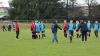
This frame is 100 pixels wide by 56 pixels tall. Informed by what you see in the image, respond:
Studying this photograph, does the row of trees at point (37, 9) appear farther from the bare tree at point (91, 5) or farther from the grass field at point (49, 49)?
the grass field at point (49, 49)

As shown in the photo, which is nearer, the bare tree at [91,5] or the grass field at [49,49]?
the grass field at [49,49]

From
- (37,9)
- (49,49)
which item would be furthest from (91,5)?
(49,49)

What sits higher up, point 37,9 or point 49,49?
point 49,49

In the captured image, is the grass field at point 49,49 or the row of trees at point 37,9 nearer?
the grass field at point 49,49

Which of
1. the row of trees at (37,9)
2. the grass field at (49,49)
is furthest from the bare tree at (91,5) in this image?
the grass field at (49,49)

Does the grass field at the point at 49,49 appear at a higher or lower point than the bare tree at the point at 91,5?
higher

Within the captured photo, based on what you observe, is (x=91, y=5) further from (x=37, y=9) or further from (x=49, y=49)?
(x=49, y=49)

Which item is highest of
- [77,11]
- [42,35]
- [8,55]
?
[8,55]

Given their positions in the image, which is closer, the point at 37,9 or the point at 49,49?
the point at 49,49

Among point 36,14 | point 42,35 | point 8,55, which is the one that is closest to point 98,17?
point 36,14

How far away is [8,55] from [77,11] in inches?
4185

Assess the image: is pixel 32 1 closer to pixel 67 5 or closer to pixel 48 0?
pixel 48 0

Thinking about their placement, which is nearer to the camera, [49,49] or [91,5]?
[49,49]

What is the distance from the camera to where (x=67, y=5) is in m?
123
